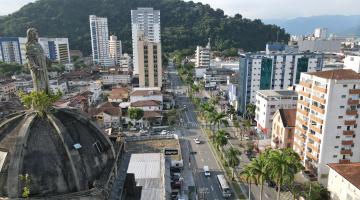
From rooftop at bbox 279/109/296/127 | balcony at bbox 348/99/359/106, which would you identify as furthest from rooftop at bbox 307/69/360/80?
rooftop at bbox 279/109/296/127

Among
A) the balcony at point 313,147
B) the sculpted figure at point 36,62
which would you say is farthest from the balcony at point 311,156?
the sculpted figure at point 36,62

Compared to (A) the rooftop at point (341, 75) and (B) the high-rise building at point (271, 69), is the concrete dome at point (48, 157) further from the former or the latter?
(B) the high-rise building at point (271, 69)

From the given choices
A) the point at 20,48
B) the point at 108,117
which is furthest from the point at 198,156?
the point at 20,48

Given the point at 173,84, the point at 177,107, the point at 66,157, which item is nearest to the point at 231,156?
the point at 66,157

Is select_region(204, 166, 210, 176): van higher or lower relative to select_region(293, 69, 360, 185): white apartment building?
lower

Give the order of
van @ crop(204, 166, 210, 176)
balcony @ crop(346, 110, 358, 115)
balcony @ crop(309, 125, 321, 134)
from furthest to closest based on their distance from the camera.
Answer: van @ crop(204, 166, 210, 176)
balcony @ crop(309, 125, 321, 134)
balcony @ crop(346, 110, 358, 115)

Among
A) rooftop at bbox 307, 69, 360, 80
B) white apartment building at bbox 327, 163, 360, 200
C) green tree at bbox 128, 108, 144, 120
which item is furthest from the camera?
green tree at bbox 128, 108, 144, 120

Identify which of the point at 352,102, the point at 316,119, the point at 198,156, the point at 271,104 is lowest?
the point at 198,156

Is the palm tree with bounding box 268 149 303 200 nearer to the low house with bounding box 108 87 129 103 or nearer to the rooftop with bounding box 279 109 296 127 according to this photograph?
the rooftop with bounding box 279 109 296 127

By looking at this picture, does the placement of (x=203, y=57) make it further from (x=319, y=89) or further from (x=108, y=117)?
(x=319, y=89)
